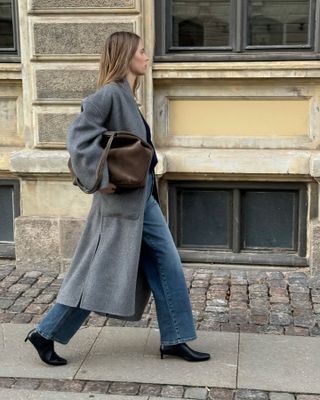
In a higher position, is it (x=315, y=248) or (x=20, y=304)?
(x=315, y=248)

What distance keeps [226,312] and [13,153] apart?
2.41 meters

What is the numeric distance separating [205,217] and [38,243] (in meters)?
1.52


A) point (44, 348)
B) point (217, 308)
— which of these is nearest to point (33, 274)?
point (217, 308)

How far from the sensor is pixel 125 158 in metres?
3.56

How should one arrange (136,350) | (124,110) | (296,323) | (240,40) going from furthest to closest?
(240,40) → (296,323) → (136,350) → (124,110)

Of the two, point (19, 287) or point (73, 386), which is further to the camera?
point (19, 287)

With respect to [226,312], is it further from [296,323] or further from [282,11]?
[282,11]

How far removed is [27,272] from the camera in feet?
19.3

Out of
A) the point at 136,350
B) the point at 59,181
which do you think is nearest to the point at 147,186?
the point at 136,350

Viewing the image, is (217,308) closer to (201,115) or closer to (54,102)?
(201,115)

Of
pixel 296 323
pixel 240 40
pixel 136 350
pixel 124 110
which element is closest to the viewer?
pixel 124 110

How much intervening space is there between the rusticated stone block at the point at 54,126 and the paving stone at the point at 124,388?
8.62 ft

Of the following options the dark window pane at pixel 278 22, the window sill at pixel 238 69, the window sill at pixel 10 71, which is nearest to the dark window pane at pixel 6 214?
the window sill at pixel 10 71

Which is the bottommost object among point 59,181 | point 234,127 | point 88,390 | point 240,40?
point 88,390
